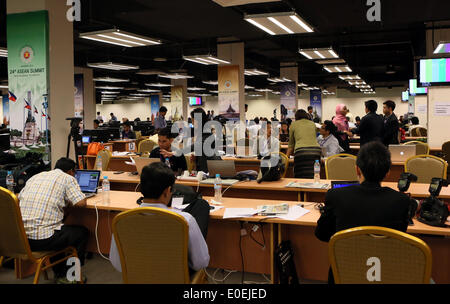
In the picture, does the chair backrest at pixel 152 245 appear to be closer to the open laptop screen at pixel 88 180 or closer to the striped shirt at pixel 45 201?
the striped shirt at pixel 45 201

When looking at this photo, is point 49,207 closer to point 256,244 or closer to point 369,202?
point 256,244

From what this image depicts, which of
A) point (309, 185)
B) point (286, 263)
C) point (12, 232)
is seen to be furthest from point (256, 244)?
point (12, 232)

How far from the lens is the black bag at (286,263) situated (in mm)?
3332

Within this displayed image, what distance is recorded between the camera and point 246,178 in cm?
501

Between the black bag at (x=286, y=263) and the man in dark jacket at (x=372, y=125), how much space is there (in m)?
3.96

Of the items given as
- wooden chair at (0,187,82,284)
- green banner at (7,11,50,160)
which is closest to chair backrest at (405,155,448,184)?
wooden chair at (0,187,82,284)

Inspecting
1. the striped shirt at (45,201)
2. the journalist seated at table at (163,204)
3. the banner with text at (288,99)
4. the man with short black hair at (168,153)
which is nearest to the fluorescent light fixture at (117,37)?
the man with short black hair at (168,153)

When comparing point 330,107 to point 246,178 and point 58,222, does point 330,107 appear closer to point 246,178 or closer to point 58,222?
point 246,178

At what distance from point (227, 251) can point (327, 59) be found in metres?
8.84

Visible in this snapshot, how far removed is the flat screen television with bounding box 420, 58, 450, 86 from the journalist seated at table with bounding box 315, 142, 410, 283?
6.52 metres

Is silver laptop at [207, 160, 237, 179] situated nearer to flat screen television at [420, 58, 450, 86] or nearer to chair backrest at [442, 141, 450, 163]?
chair backrest at [442, 141, 450, 163]

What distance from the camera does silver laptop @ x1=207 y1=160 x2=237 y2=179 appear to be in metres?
4.97

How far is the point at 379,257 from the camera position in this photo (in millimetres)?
2072

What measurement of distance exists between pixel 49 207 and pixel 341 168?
349cm
